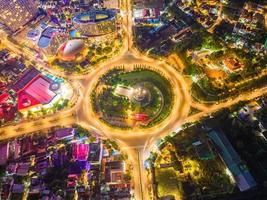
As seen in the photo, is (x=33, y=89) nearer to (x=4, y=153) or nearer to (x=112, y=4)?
(x=4, y=153)

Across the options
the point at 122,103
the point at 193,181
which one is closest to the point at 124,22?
the point at 122,103

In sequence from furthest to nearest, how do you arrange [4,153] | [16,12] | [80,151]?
[16,12] < [4,153] < [80,151]

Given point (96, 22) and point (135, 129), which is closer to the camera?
point (135, 129)

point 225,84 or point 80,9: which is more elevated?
point 80,9

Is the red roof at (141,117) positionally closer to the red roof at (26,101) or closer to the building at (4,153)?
the red roof at (26,101)

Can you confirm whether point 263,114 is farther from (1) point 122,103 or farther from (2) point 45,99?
(2) point 45,99

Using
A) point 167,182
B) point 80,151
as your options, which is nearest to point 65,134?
point 80,151
